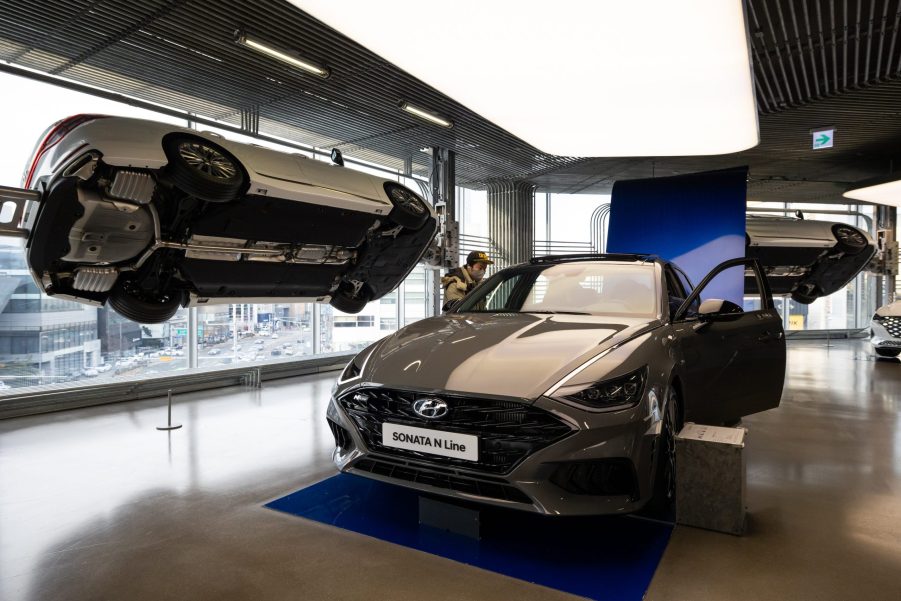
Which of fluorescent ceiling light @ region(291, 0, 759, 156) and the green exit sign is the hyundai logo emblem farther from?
the green exit sign

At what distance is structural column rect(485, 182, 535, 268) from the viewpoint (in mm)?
11297

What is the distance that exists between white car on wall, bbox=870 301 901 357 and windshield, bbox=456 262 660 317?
844cm

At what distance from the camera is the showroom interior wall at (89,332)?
17.8ft

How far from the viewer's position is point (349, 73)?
235 inches

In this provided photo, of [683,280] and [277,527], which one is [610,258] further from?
[277,527]

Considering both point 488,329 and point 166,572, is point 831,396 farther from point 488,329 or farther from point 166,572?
point 166,572

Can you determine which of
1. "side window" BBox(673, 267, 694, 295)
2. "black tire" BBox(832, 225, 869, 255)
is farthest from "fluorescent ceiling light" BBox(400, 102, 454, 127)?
"black tire" BBox(832, 225, 869, 255)

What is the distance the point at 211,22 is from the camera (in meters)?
4.74

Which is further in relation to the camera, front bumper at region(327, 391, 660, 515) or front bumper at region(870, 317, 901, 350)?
front bumper at region(870, 317, 901, 350)

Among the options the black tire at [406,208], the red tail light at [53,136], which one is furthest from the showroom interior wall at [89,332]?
the black tire at [406,208]

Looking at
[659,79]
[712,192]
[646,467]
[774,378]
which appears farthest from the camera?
[712,192]

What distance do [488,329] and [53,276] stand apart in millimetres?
2801

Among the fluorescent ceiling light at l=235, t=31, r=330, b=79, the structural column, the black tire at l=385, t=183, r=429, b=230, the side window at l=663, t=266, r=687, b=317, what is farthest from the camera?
the structural column

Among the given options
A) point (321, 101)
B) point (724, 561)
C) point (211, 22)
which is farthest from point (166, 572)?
point (321, 101)
